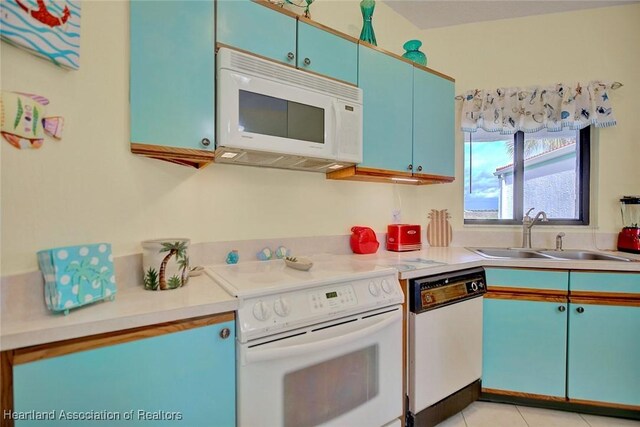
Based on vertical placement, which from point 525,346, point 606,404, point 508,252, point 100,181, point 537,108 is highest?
point 537,108

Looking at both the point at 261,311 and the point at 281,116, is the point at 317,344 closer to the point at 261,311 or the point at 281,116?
the point at 261,311

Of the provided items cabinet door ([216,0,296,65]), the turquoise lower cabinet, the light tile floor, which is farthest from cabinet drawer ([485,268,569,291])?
cabinet door ([216,0,296,65])

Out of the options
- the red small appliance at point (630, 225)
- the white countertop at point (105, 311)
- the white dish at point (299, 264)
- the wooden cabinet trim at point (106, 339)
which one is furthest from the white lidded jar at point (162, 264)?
the red small appliance at point (630, 225)

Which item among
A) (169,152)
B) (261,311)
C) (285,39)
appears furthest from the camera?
(285,39)

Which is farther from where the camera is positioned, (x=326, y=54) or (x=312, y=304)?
(x=326, y=54)

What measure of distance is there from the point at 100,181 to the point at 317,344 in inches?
40.5

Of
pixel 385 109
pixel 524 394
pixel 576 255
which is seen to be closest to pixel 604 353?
pixel 524 394

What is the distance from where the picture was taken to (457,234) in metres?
2.54

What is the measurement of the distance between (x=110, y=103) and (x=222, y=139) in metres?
0.42

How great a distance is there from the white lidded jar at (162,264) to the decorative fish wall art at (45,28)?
27.1 inches

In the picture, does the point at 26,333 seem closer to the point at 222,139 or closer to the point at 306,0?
the point at 222,139

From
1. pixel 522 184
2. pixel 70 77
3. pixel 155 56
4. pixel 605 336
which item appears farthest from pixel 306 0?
pixel 605 336

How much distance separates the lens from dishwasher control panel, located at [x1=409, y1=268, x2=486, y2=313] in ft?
5.09

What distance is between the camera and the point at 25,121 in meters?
0.92
